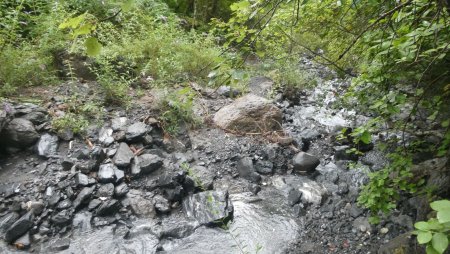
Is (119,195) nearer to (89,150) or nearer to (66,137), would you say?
(89,150)

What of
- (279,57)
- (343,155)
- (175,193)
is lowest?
(175,193)

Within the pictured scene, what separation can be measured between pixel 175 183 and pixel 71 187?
1321mm

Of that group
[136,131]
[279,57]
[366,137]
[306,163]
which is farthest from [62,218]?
[279,57]

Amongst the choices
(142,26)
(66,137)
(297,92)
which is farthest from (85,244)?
(297,92)

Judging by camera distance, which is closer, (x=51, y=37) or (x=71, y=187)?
(x=71, y=187)

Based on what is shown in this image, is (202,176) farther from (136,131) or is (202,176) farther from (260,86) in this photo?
(260,86)

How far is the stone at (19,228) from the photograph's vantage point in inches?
135

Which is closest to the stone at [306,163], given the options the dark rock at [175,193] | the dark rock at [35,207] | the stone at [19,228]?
the dark rock at [175,193]

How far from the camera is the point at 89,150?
4.59m

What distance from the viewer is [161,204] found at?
418 cm

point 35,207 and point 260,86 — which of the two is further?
point 260,86

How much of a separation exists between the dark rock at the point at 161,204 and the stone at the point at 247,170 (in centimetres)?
135

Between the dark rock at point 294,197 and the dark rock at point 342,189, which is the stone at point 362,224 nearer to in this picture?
the dark rock at point 342,189

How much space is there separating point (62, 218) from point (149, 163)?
1306 millimetres
